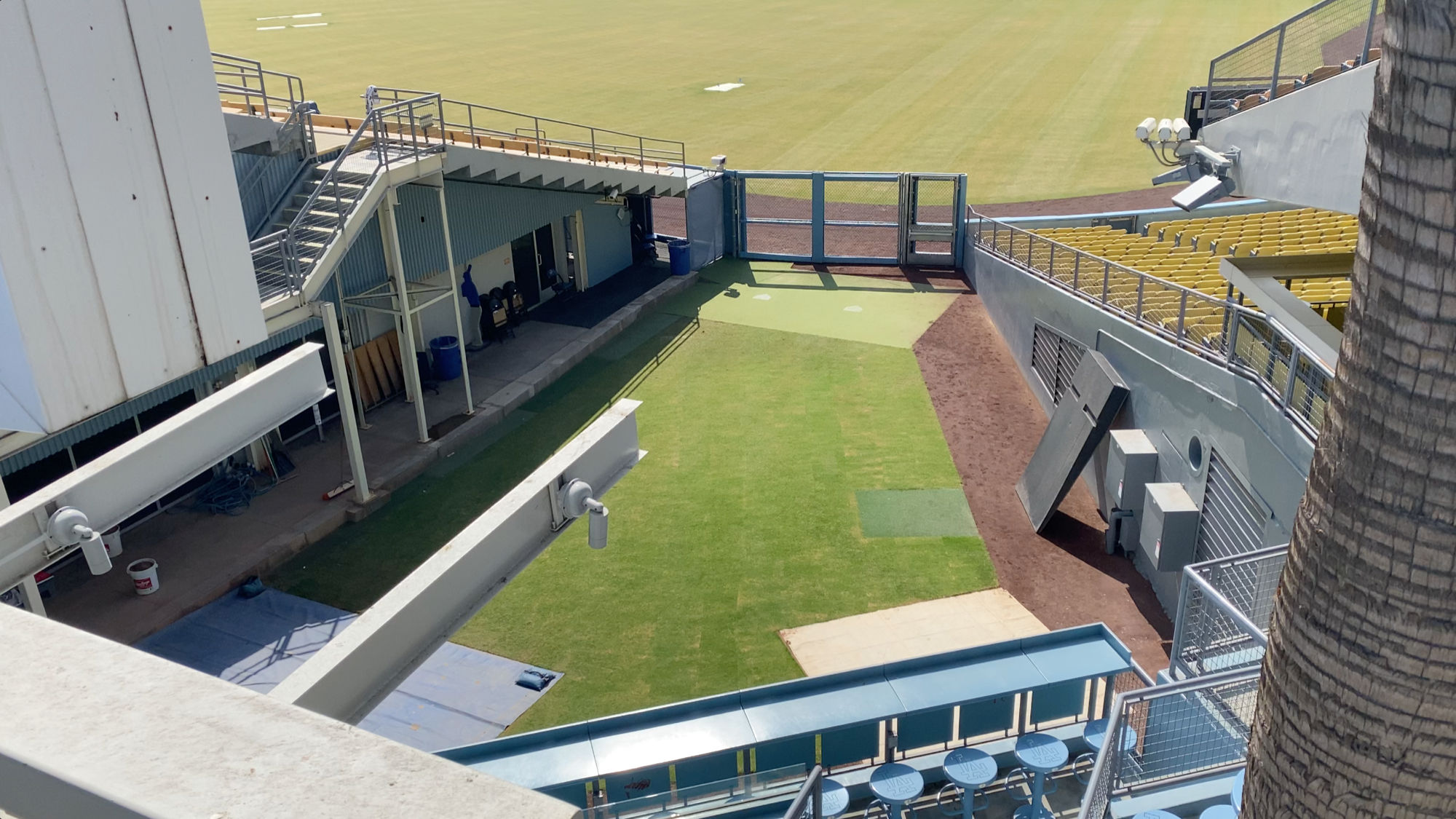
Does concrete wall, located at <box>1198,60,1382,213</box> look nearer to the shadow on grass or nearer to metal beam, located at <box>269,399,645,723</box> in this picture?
metal beam, located at <box>269,399,645,723</box>

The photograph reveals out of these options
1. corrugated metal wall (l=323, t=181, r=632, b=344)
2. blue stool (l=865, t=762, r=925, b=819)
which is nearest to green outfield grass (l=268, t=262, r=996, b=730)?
blue stool (l=865, t=762, r=925, b=819)

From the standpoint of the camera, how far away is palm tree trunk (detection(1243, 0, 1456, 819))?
3070 millimetres

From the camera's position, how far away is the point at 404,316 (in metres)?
16.4

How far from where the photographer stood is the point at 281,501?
15.4 metres

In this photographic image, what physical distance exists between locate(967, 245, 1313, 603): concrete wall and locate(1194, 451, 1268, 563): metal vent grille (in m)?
0.14

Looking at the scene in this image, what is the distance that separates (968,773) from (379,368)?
41.3 feet

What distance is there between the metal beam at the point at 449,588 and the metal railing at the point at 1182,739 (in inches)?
179

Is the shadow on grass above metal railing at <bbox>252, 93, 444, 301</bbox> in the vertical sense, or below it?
below

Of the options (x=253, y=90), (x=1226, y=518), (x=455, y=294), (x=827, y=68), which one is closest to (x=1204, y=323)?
(x=1226, y=518)

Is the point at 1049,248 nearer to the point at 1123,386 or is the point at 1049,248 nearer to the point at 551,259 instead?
the point at 1123,386

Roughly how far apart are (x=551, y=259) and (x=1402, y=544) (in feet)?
71.2

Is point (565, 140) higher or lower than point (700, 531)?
higher

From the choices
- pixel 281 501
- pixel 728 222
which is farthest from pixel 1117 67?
pixel 281 501

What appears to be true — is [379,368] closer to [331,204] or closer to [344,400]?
[331,204]
